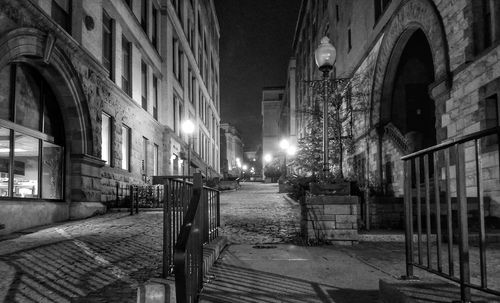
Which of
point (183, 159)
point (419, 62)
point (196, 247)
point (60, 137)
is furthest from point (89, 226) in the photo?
point (183, 159)

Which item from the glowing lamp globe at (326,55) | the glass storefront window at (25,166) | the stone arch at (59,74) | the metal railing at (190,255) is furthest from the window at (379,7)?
the metal railing at (190,255)

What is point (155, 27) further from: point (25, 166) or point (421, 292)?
point (421, 292)

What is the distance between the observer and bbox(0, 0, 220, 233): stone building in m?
10.3

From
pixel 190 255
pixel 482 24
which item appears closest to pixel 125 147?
pixel 482 24

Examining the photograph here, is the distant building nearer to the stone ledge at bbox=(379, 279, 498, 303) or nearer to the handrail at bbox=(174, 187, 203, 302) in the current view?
the stone ledge at bbox=(379, 279, 498, 303)

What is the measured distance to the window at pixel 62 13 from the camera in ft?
41.3

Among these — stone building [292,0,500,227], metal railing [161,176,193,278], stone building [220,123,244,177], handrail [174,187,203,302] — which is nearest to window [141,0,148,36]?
stone building [292,0,500,227]

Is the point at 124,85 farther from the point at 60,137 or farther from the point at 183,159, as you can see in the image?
the point at 183,159

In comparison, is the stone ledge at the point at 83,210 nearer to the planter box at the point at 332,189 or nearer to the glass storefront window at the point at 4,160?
the glass storefront window at the point at 4,160

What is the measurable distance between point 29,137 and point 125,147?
7420 millimetres

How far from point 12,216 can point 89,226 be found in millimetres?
1814

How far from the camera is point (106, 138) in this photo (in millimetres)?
16359

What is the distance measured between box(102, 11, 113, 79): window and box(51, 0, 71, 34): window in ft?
9.98

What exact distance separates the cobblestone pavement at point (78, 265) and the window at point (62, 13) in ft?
23.0
